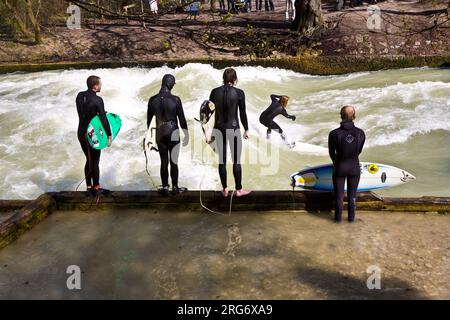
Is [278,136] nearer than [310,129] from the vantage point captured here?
Yes

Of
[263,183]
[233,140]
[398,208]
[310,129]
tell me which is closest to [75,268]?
[233,140]

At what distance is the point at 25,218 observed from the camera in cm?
589

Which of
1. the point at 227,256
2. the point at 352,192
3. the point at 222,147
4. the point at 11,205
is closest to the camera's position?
the point at 227,256

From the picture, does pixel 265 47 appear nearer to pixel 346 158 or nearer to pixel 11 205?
pixel 346 158

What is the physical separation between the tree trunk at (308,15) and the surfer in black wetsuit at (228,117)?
16978mm

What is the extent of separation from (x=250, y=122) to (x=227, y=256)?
839cm

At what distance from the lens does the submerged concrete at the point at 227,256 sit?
441cm

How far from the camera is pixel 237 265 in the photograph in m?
4.85

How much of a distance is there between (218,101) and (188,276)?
8.33ft

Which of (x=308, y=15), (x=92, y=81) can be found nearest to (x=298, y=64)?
(x=308, y=15)

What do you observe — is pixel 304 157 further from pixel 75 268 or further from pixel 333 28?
pixel 333 28

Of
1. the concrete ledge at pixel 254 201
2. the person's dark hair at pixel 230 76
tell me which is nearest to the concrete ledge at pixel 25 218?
the concrete ledge at pixel 254 201

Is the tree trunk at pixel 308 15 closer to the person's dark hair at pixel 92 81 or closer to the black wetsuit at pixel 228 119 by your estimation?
the black wetsuit at pixel 228 119
